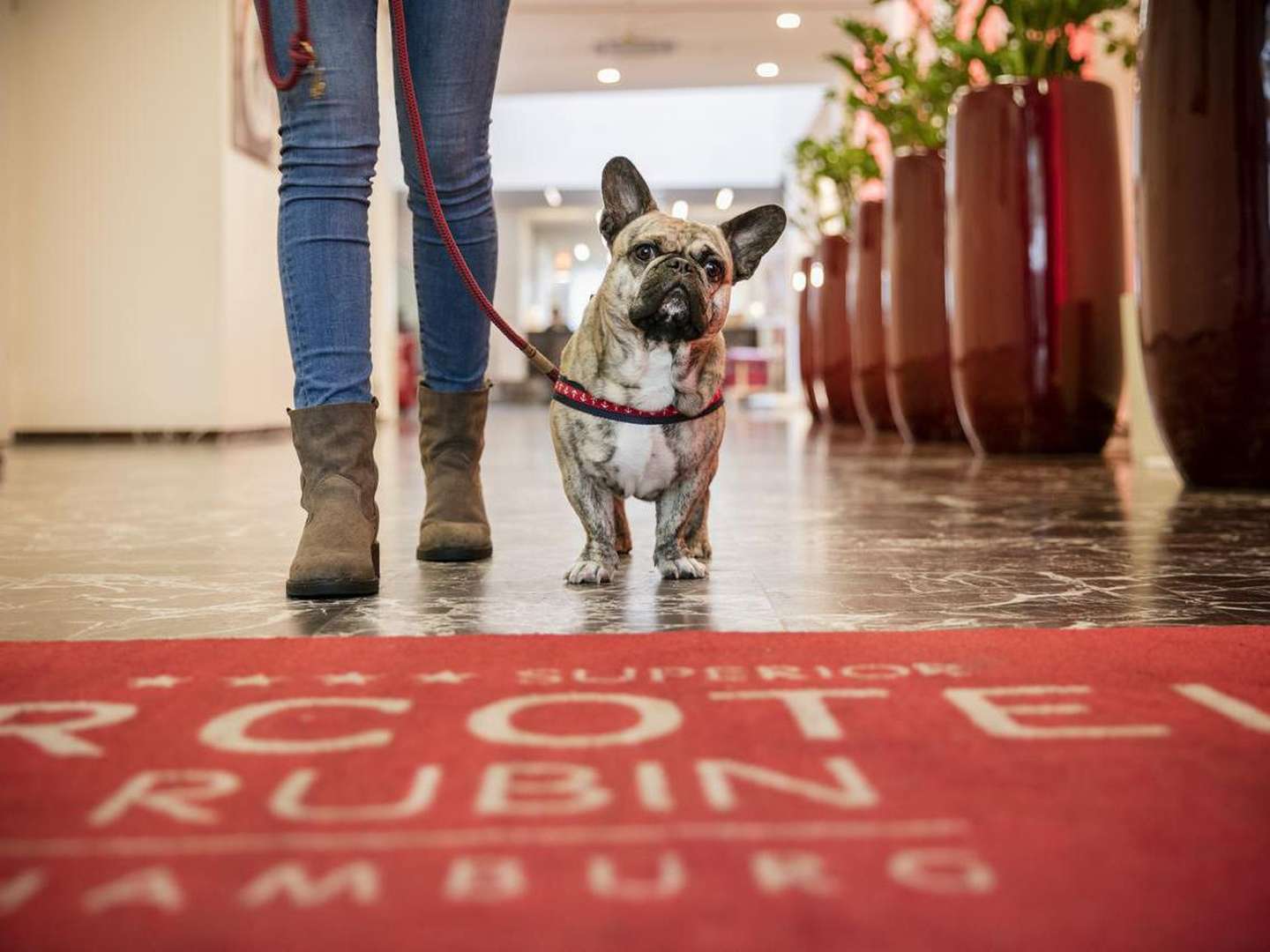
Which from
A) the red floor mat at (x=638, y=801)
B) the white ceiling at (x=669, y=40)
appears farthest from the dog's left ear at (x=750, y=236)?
the white ceiling at (x=669, y=40)

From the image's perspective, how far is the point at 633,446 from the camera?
1.51 metres

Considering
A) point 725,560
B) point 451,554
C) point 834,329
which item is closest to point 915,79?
point 834,329

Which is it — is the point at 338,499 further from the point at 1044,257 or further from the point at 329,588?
the point at 1044,257

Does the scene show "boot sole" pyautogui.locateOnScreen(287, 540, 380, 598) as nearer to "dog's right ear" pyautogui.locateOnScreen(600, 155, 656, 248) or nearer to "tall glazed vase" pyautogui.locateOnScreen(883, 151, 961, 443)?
"dog's right ear" pyautogui.locateOnScreen(600, 155, 656, 248)

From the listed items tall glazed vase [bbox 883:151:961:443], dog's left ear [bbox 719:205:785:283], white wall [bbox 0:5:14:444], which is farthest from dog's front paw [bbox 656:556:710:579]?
white wall [bbox 0:5:14:444]

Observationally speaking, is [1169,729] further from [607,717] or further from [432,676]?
[432,676]

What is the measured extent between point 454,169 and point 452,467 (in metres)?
0.40

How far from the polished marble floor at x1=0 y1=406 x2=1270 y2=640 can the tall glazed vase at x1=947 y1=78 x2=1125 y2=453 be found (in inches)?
27.1

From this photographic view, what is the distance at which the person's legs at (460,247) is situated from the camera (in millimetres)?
1616

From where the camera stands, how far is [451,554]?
175 centimetres

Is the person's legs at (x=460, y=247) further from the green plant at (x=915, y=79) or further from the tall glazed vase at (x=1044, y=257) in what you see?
the green plant at (x=915, y=79)

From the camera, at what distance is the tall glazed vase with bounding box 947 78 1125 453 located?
4059 millimetres

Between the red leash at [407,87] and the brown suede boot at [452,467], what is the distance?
15 centimetres

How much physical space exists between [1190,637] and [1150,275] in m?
1.89
